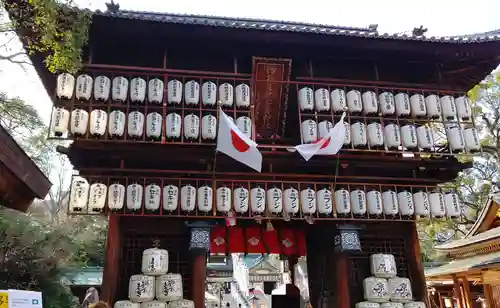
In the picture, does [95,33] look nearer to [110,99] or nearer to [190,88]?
[110,99]

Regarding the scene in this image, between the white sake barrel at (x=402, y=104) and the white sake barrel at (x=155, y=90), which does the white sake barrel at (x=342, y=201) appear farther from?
the white sake barrel at (x=155, y=90)

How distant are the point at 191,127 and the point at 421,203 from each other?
19.4 feet

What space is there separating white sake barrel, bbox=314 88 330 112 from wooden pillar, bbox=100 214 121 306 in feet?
18.1

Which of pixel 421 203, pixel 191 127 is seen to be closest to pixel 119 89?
pixel 191 127

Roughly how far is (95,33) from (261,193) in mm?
5504

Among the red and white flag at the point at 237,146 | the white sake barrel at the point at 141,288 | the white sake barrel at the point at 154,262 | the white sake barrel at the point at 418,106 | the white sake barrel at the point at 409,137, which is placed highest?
the white sake barrel at the point at 418,106

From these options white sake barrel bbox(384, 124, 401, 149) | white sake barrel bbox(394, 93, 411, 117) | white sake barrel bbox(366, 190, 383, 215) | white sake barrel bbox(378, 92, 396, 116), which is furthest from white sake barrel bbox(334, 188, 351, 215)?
white sake barrel bbox(394, 93, 411, 117)

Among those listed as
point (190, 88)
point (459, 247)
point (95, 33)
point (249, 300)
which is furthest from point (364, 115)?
point (249, 300)

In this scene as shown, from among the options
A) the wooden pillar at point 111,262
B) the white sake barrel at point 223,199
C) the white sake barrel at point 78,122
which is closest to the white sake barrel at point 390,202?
the white sake barrel at point 223,199

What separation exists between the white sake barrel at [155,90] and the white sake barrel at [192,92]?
569 mm

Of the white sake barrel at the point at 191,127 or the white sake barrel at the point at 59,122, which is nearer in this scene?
the white sake barrel at the point at 59,122

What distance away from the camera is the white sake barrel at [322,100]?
10578 mm

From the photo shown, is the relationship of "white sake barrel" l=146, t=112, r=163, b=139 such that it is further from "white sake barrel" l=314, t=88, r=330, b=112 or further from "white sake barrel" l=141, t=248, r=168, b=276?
"white sake barrel" l=314, t=88, r=330, b=112

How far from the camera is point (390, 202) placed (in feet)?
34.1
